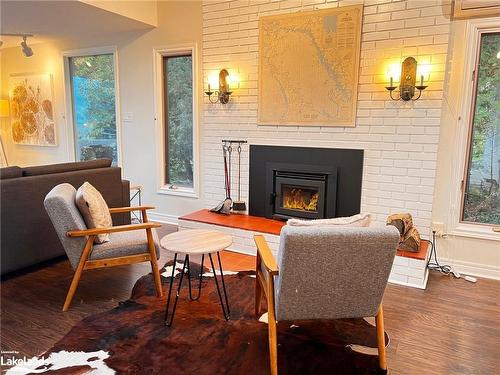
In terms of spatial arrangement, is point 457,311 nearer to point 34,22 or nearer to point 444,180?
point 444,180

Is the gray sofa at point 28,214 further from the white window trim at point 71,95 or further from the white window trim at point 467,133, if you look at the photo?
the white window trim at point 467,133

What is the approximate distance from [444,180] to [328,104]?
1.33 meters

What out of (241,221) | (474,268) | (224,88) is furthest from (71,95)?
(474,268)

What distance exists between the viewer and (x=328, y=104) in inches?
146

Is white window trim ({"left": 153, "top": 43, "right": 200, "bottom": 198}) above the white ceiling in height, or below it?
below

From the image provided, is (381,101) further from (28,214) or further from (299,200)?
(28,214)

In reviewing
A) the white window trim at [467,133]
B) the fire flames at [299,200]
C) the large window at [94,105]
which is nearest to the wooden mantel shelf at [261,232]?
the fire flames at [299,200]

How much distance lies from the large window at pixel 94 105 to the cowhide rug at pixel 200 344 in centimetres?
357

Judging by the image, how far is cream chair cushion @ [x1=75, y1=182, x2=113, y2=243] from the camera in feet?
8.62

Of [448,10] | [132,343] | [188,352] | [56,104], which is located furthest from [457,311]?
[56,104]

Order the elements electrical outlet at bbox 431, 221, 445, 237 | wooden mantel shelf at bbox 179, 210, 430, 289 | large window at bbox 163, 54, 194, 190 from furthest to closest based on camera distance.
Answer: large window at bbox 163, 54, 194, 190
electrical outlet at bbox 431, 221, 445, 237
wooden mantel shelf at bbox 179, 210, 430, 289

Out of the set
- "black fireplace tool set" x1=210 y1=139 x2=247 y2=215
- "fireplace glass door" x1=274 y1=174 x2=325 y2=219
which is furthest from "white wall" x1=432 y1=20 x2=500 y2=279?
"black fireplace tool set" x1=210 y1=139 x2=247 y2=215

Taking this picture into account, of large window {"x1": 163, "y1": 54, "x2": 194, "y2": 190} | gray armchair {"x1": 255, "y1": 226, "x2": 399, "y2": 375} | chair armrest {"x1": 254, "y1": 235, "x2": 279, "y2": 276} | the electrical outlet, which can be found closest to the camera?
gray armchair {"x1": 255, "y1": 226, "x2": 399, "y2": 375}

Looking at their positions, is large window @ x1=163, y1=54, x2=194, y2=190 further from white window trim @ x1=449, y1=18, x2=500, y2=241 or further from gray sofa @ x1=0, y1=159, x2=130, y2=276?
white window trim @ x1=449, y1=18, x2=500, y2=241
